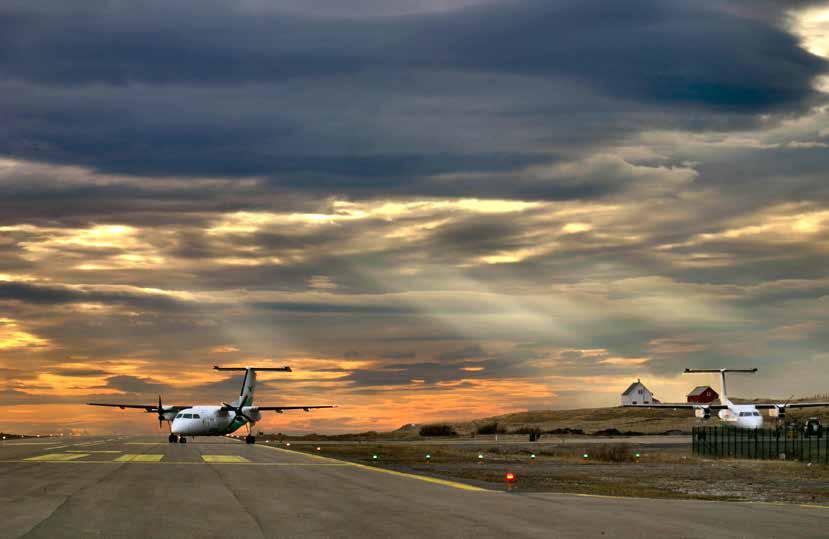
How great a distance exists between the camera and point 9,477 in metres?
35.5

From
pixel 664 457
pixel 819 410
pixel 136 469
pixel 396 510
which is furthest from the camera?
pixel 819 410

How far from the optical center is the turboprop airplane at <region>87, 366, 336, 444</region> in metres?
85.0

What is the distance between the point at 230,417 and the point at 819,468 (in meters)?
55.1

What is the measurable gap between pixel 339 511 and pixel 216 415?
218 ft

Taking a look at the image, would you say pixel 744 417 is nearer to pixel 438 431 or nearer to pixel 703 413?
pixel 703 413

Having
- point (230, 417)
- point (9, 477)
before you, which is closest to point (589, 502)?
point (9, 477)

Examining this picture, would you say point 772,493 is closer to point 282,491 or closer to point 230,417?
point 282,491

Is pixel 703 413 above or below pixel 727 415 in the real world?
above

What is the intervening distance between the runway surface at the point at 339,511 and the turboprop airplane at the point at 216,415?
4890 centimetres

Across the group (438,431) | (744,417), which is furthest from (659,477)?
(438,431)

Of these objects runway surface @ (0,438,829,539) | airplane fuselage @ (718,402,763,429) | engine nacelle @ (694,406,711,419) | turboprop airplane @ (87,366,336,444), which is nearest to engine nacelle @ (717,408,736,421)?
airplane fuselage @ (718,402,763,429)

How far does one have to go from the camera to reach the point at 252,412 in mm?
95250

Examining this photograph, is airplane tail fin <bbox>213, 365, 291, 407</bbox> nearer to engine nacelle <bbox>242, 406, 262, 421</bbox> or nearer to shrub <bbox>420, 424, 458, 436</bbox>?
engine nacelle <bbox>242, 406, 262, 421</bbox>

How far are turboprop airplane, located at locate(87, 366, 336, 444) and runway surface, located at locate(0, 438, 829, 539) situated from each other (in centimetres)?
4890
